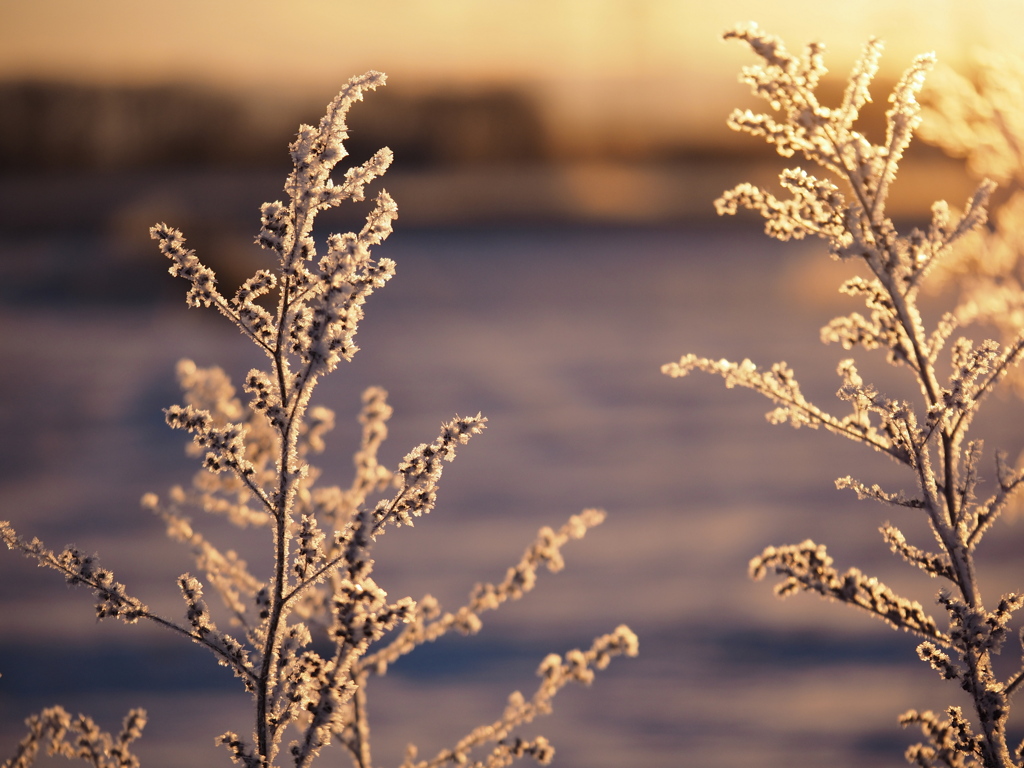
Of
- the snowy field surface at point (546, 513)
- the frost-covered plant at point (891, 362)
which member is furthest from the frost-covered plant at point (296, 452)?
the snowy field surface at point (546, 513)

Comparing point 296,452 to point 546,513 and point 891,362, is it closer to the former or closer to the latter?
point 891,362

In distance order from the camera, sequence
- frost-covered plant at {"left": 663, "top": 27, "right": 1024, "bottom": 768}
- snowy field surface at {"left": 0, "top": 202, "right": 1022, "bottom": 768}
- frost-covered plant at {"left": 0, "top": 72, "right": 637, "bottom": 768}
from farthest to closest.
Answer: snowy field surface at {"left": 0, "top": 202, "right": 1022, "bottom": 768}
frost-covered plant at {"left": 663, "top": 27, "right": 1024, "bottom": 768}
frost-covered plant at {"left": 0, "top": 72, "right": 637, "bottom": 768}

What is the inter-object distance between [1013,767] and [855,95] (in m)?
1.61

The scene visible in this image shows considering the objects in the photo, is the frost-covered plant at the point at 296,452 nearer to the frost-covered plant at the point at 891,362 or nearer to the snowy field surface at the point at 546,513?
the frost-covered plant at the point at 891,362

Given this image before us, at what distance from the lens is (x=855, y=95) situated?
2102 mm

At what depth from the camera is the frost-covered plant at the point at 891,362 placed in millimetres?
1980

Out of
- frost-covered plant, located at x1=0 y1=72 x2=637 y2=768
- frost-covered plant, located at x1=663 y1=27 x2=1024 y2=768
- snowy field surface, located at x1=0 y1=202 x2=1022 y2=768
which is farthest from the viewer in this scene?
snowy field surface, located at x1=0 y1=202 x2=1022 y2=768

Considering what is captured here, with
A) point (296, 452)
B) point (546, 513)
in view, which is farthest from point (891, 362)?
point (546, 513)

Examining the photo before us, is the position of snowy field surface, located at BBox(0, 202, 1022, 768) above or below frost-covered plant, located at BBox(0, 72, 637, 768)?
above

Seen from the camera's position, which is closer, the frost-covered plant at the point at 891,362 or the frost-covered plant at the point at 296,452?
the frost-covered plant at the point at 296,452

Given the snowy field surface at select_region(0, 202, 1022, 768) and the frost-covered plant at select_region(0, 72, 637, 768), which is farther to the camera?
the snowy field surface at select_region(0, 202, 1022, 768)

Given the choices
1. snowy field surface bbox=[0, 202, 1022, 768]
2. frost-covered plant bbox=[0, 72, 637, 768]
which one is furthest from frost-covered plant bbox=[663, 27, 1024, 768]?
snowy field surface bbox=[0, 202, 1022, 768]

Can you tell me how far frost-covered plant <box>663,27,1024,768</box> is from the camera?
1980 mm

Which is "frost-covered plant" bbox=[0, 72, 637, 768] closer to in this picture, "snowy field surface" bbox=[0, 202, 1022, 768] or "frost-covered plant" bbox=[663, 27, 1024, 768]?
"frost-covered plant" bbox=[663, 27, 1024, 768]
